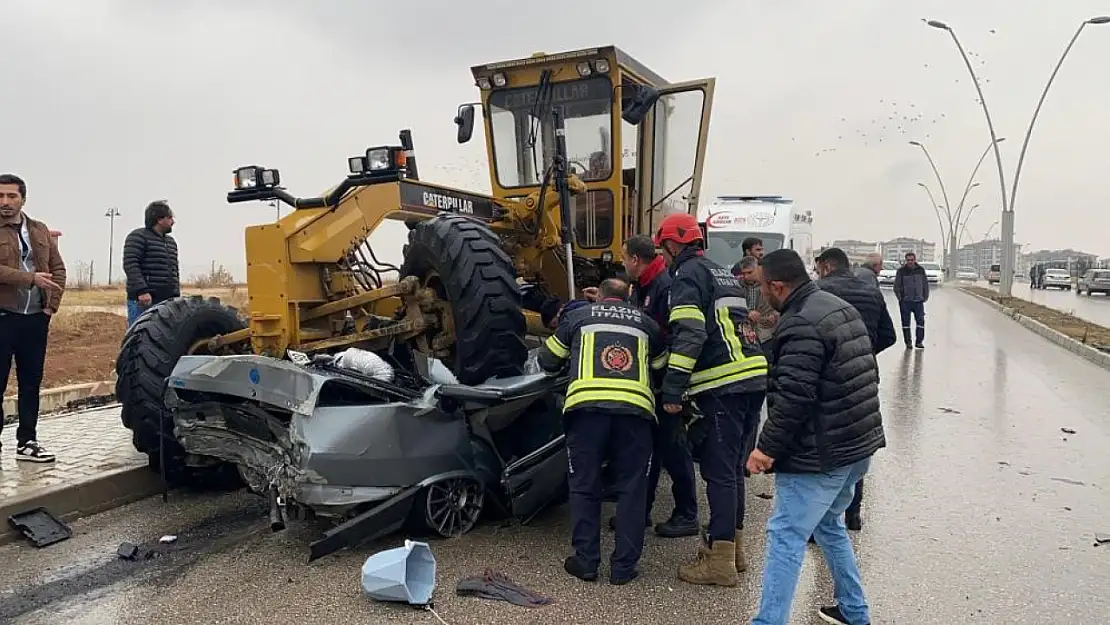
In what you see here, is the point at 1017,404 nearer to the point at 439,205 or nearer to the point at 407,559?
the point at 439,205

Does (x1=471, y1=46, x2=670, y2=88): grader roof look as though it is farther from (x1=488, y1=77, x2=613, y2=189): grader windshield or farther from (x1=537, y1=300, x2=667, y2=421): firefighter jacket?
(x1=537, y1=300, x2=667, y2=421): firefighter jacket

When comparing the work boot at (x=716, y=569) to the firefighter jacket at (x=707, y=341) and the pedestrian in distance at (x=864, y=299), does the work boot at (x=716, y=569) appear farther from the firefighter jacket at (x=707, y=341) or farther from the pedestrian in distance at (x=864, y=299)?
the pedestrian in distance at (x=864, y=299)

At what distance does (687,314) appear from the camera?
4379mm

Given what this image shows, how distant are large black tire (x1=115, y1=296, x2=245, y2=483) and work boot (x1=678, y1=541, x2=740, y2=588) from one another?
→ 3.47 m

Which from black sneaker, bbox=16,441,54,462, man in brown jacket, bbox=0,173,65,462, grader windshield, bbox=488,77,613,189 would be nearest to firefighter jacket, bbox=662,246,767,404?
grader windshield, bbox=488,77,613,189

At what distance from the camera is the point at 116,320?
19.3m

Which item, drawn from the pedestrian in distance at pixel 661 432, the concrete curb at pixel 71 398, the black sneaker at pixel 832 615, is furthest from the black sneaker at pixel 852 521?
the concrete curb at pixel 71 398

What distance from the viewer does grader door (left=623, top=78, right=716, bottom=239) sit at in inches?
308

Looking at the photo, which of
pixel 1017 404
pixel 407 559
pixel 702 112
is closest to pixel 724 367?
pixel 407 559

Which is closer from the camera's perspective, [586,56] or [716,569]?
[716,569]

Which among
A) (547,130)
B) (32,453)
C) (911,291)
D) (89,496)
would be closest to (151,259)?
(32,453)

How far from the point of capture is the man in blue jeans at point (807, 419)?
343cm

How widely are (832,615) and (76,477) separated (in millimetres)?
4753

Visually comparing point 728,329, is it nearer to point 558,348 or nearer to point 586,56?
point 558,348
